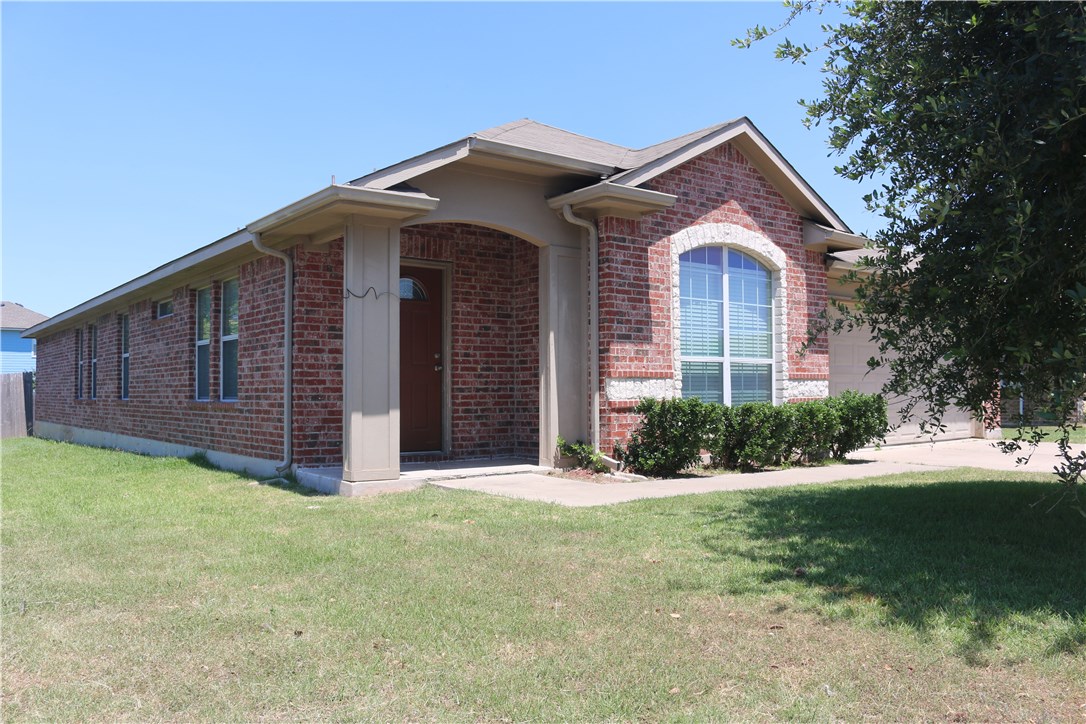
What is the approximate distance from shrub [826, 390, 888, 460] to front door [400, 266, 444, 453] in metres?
5.45

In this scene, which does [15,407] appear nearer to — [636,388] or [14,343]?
[14,343]

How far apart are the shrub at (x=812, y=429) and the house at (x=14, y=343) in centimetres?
3812

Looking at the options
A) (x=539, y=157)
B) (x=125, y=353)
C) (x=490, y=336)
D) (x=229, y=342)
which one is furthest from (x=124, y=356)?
(x=539, y=157)

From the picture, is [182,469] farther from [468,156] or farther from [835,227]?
[835,227]

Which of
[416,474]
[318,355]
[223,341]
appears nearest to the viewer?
[416,474]

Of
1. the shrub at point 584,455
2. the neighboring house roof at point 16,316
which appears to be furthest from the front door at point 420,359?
the neighboring house roof at point 16,316

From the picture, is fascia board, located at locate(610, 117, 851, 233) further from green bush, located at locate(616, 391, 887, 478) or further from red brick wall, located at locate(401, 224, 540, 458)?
green bush, located at locate(616, 391, 887, 478)

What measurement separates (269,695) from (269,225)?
6743mm

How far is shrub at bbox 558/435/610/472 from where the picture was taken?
31.7 ft

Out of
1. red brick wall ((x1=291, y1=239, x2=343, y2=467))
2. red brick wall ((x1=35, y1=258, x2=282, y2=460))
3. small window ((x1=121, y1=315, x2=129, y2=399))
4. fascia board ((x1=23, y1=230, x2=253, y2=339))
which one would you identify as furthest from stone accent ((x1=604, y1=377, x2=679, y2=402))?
small window ((x1=121, y1=315, x2=129, y2=399))

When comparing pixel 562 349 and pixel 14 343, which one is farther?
pixel 14 343

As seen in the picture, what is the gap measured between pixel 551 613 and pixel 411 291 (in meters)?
7.13

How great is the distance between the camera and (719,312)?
11.0m

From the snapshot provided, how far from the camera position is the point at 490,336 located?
1119cm
